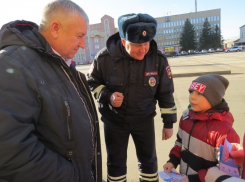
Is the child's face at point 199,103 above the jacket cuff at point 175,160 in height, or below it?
above

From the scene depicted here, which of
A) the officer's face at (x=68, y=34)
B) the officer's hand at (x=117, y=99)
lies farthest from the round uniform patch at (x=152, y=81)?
the officer's face at (x=68, y=34)

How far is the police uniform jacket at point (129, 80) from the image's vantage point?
6.62 feet

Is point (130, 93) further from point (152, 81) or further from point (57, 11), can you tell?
point (57, 11)

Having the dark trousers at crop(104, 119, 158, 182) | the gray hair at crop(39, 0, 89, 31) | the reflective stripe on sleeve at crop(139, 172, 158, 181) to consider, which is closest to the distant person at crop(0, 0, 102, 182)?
the gray hair at crop(39, 0, 89, 31)

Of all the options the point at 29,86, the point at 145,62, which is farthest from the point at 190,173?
the point at 29,86

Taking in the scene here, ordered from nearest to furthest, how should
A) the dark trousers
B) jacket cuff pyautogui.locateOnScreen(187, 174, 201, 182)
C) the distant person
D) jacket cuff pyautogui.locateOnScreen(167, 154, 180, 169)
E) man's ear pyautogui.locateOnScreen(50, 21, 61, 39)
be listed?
1. the distant person
2. man's ear pyautogui.locateOnScreen(50, 21, 61, 39)
3. jacket cuff pyautogui.locateOnScreen(187, 174, 201, 182)
4. jacket cuff pyautogui.locateOnScreen(167, 154, 180, 169)
5. the dark trousers

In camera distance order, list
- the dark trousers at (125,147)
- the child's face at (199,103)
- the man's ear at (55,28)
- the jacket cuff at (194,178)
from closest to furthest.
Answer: the man's ear at (55,28) < the jacket cuff at (194,178) < the child's face at (199,103) < the dark trousers at (125,147)

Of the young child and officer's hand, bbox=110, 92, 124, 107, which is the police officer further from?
the young child

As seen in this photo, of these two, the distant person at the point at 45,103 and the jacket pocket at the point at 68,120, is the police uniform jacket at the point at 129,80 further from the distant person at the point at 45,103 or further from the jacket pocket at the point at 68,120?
the jacket pocket at the point at 68,120

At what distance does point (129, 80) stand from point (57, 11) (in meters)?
0.99

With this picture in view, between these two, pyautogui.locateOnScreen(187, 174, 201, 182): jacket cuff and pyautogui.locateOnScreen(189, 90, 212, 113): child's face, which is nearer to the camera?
pyautogui.locateOnScreen(187, 174, 201, 182): jacket cuff

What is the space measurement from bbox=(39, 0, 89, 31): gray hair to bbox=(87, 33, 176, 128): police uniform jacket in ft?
2.53

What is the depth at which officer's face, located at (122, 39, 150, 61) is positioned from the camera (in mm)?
1870

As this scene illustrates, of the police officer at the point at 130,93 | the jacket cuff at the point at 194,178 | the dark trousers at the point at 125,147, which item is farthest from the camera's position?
the dark trousers at the point at 125,147
